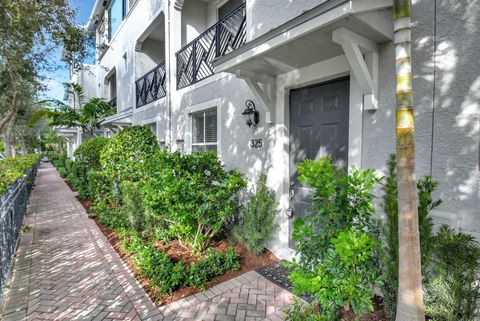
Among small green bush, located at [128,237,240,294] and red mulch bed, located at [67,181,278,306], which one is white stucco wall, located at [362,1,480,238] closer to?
red mulch bed, located at [67,181,278,306]

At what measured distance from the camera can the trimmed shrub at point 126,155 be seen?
267 inches

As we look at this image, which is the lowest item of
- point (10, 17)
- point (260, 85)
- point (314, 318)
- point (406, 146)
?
point (314, 318)

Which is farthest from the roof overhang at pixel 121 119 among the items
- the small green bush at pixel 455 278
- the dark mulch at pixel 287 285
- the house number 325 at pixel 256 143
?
the small green bush at pixel 455 278

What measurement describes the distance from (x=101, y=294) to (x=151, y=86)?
806 cm

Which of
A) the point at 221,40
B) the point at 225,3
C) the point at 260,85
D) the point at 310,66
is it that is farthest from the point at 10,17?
the point at 310,66

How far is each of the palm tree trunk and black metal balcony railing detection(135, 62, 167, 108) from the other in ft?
25.9

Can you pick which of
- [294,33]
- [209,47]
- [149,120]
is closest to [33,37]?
[149,120]

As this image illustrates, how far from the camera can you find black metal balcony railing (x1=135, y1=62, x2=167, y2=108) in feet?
30.4

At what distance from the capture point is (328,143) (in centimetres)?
397

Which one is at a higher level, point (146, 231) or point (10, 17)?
point (10, 17)

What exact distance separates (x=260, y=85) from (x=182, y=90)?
12.1 feet

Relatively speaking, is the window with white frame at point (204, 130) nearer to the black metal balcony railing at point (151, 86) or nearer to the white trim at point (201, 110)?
the white trim at point (201, 110)

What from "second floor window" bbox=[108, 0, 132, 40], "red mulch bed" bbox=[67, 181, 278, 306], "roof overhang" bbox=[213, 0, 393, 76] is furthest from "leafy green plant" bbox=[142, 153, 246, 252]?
"second floor window" bbox=[108, 0, 132, 40]

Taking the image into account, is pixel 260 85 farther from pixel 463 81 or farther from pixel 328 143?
pixel 463 81
